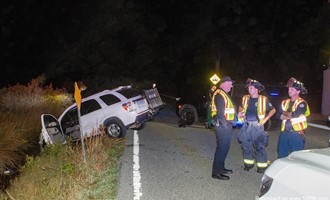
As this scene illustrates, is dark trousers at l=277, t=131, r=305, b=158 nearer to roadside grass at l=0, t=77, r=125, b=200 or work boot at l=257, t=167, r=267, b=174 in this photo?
work boot at l=257, t=167, r=267, b=174

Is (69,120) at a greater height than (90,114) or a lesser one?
lesser

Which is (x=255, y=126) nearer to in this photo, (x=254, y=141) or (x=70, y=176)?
(x=254, y=141)

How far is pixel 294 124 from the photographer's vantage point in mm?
7113

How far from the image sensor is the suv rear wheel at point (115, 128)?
45.4 feet

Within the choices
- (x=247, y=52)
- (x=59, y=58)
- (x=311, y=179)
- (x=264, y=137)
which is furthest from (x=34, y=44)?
(x=311, y=179)

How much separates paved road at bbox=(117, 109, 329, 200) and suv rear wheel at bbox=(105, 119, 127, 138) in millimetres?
386

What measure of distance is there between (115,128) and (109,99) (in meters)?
0.99

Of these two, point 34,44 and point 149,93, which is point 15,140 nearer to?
point 149,93

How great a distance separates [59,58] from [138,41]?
292 inches

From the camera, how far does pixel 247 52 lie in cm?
3466

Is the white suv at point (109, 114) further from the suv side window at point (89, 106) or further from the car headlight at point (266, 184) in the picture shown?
the car headlight at point (266, 184)

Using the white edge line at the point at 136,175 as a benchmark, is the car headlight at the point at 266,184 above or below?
above

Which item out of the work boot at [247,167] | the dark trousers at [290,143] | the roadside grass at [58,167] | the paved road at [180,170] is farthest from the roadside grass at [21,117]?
the dark trousers at [290,143]

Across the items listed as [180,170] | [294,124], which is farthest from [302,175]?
[180,170]
